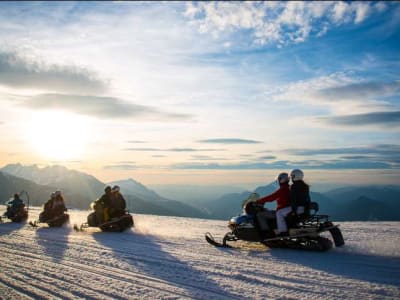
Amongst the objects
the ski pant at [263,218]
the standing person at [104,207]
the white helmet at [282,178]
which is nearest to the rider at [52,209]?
the standing person at [104,207]

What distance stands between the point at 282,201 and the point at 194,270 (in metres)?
3.05

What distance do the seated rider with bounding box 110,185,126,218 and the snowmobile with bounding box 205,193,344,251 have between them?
509 cm

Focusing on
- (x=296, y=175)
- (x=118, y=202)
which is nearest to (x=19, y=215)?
(x=118, y=202)

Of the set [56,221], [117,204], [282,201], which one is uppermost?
[282,201]

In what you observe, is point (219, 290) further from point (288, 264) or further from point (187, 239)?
point (187, 239)

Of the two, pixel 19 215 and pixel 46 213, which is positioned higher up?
pixel 46 213

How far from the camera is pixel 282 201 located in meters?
9.09

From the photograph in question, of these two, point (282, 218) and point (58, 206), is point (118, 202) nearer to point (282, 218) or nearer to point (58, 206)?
point (58, 206)

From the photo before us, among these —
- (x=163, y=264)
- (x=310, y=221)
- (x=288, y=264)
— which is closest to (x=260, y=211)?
(x=310, y=221)

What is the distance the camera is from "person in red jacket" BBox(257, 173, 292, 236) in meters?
8.95

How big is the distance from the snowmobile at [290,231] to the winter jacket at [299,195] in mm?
179

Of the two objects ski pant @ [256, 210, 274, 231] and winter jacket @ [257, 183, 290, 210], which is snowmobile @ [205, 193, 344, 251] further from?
winter jacket @ [257, 183, 290, 210]

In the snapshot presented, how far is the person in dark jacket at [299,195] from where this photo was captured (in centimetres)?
880

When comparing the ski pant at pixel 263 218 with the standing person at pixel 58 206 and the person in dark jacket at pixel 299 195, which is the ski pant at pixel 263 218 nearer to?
the person in dark jacket at pixel 299 195
